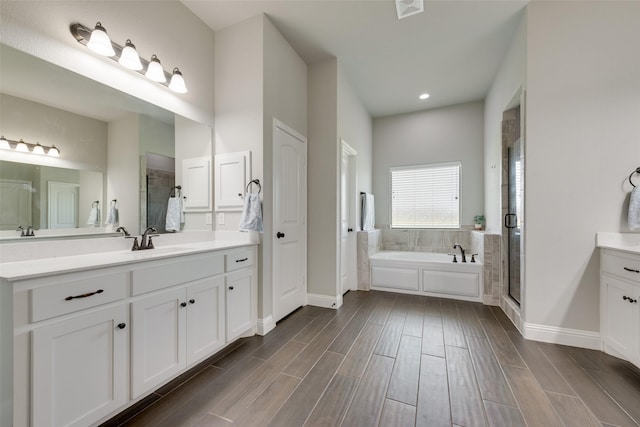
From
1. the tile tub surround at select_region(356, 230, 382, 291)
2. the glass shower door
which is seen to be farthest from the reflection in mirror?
the glass shower door

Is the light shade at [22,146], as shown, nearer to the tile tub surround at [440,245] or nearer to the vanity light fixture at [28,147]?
the vanity light fixture at [28,147]

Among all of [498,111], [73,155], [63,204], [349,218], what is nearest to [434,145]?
[498,111]

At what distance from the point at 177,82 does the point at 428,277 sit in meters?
3.68

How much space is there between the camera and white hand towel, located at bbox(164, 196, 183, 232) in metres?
2.22

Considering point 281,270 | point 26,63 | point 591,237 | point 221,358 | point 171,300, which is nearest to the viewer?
point 26,63

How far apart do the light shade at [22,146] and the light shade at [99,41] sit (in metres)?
0.72

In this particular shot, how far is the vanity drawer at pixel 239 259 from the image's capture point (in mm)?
2072

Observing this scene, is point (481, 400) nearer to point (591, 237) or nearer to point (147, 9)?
point (591, 237)

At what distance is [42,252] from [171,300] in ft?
2.47

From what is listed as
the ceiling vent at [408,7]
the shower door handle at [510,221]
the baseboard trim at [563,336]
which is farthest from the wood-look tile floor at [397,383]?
the ceiling vent at [408,7]

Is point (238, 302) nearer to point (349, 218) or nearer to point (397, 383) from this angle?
point (397, 383)

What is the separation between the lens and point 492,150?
3588mm

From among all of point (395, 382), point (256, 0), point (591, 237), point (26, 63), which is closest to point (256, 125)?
point (256, 0)

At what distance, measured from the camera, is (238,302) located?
215cm
